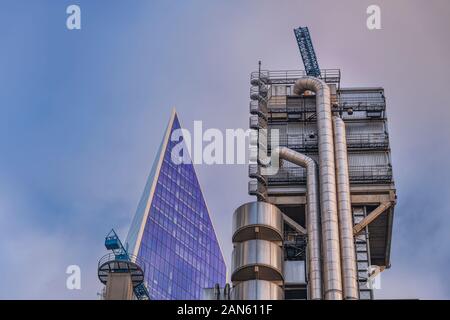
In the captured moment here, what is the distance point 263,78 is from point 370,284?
27752 millimetres

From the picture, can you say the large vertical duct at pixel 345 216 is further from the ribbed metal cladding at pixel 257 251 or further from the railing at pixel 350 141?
the ribbed metal cladding at pixel 257 251

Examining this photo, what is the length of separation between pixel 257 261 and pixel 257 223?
374 centimetres

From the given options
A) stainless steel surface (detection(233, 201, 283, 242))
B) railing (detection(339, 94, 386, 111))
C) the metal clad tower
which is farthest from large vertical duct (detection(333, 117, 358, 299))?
stainless steel surface (detection(233, 201, 283, 242))

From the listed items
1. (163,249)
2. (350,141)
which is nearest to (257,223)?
(350,141)

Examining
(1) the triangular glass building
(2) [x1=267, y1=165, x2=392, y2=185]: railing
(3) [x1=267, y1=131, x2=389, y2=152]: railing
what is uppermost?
(1) the triangular glass building

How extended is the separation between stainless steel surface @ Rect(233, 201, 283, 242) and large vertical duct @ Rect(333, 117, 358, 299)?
19.8 ft

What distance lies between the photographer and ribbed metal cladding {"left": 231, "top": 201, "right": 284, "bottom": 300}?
68.3m

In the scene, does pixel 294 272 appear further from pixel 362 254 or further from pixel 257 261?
pixel 362 254

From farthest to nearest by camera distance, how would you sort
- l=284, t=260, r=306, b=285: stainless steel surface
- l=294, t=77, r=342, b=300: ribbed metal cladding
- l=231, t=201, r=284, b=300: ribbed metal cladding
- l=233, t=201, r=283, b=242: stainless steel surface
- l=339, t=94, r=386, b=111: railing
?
l=339, t=94, r=386, b=111: railing
l=284, t=260, r=306, b=285: stainless steel surface
l=233, t=201, r=283, b=242: stainless steel surface
l=294, t=77, r=342, b=300: ribbed metal cladding
l=231, t=201, r=284, b=300: ribbed metal cladding

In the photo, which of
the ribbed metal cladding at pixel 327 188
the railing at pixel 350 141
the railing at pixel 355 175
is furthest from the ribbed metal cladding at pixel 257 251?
the railing at pixel 350 141

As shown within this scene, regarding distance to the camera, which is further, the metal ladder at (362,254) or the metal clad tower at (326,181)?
the metal ladder at (362,254)

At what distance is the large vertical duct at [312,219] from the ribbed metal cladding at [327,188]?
765 millimetres

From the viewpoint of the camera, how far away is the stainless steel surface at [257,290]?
2633 inches

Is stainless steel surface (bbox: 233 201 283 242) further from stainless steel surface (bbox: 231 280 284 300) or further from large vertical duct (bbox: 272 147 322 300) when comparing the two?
stainless steel surface (bbox: 231 280 284 300)
